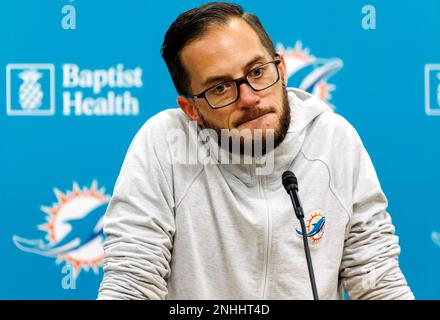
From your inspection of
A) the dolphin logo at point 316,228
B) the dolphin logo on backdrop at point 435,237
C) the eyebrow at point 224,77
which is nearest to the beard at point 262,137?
the eyebrow at point 224,77

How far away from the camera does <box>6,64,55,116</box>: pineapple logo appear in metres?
2.41

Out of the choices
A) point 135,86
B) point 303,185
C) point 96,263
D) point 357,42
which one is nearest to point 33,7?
point 135,86

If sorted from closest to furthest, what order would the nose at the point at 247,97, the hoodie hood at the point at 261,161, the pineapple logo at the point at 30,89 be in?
the nose at the point at 247,97 → the hoodie hood at the point at 261,161 → the pineapple logo at the point at 30,89

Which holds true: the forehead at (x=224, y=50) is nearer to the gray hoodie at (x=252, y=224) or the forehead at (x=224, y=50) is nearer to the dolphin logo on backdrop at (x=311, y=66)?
the gray hoodie at (x=252, y=224)

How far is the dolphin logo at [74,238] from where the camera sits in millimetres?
2412

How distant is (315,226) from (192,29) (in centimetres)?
56

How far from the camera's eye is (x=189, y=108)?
68.4 inches

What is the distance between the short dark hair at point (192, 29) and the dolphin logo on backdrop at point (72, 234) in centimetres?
83

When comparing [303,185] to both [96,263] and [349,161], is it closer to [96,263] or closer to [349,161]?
[349,161]

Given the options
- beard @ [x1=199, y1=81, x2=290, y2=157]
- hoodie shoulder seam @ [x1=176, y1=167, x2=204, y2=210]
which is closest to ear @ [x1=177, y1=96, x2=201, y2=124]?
beard @ [x1=199, y1=81, x2=290, y2=157]

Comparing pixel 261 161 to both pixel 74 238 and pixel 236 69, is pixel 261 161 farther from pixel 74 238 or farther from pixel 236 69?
pixel 74 238

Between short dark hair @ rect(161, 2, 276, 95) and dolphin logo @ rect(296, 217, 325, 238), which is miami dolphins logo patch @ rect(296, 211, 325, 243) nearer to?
dolphin logo @ rect(296, 217, 325, 238)

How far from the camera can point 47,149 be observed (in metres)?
2.42
